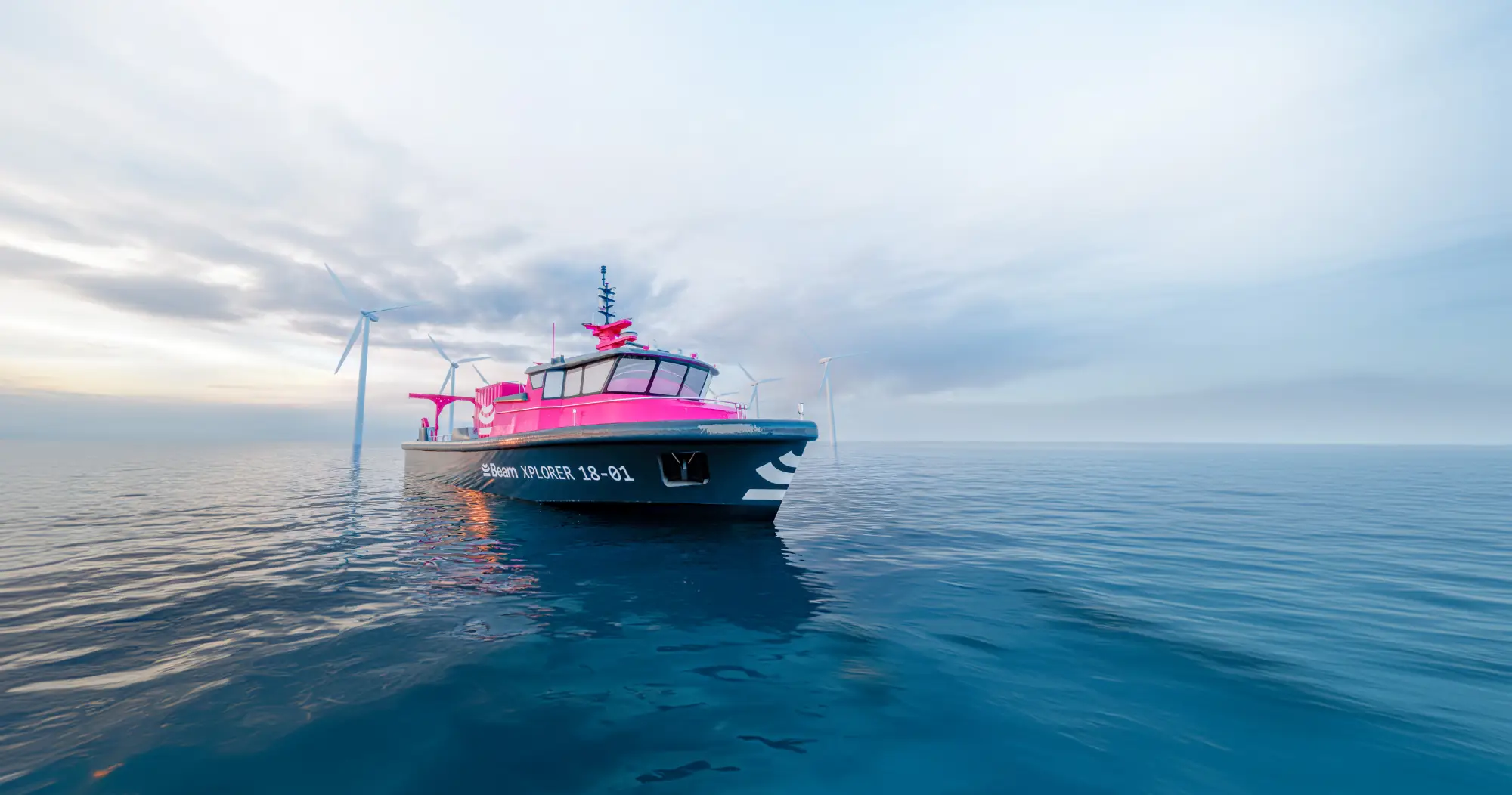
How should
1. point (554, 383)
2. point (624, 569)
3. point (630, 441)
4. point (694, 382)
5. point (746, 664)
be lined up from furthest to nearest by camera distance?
1. point (554, 383)
2. point (694, 382)
3. point (630, 441)
4. point (624, 569)
5. point (746, 664)

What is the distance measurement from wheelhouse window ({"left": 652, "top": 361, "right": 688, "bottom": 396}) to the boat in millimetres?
24

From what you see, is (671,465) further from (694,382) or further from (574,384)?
(574,384)

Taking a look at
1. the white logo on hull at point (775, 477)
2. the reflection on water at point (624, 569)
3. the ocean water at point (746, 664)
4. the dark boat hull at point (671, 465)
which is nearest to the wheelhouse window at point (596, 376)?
the dark boat hull at point (671, 465)

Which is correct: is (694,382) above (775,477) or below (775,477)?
above

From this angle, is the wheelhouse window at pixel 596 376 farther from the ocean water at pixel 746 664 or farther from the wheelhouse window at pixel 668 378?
the ocean water at pixel 746 664

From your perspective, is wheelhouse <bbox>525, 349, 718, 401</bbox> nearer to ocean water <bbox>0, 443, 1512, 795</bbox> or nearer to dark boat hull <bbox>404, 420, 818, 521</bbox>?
dark boat hull <bbox>404, 420, 818, 521</bbox>

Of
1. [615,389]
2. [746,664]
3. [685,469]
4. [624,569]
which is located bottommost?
[746,664]

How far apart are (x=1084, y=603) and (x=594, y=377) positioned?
10249 mm

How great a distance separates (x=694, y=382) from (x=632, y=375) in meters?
1.76

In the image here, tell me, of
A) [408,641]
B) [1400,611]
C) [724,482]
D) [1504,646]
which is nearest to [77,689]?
[408,641]

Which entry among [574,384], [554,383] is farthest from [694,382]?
[554,383]

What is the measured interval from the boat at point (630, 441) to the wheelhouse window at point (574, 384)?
0.8 inches

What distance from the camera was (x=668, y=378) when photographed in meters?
12.2

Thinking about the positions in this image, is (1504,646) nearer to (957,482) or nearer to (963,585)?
(963,585)
